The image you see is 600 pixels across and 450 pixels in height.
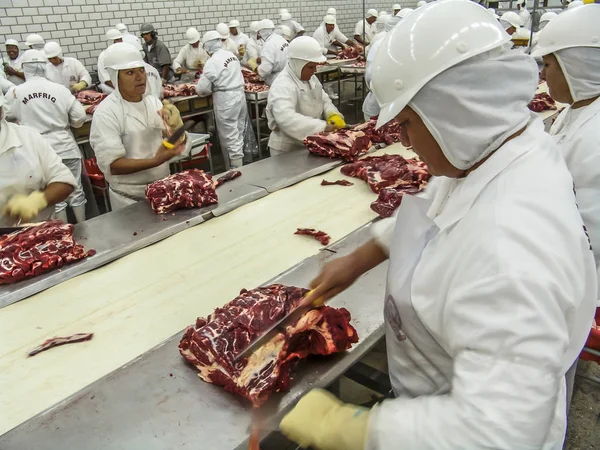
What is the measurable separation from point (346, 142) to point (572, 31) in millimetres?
2223

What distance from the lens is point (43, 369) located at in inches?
85.0

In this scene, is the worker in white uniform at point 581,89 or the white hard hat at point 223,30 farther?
the white hard hat at point 223,30

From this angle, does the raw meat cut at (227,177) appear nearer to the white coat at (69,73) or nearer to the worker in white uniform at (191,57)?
the white coat at (69,73)

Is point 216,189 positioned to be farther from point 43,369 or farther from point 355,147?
point 43,369

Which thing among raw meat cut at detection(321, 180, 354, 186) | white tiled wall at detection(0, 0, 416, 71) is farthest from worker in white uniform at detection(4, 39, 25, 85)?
raw meat cut at detection(321, 180, 354, 186)

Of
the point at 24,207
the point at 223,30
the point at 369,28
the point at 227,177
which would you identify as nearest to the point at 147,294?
the point at 24,207

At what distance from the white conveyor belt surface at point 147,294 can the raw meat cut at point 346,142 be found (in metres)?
0.98

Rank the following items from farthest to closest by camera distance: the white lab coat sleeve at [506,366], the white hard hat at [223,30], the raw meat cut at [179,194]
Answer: the white hard hat at [223,30], the raw meat cut at [179,194], the white lab coat sleeve at [506,366]

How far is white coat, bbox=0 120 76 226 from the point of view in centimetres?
347

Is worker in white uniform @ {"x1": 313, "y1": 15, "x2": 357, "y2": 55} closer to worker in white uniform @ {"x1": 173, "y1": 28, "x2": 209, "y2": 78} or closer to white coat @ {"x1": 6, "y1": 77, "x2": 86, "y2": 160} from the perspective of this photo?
worker in white uniform @ {"x1": 173, "y1": 28, "x2": 209, "y2": 78}

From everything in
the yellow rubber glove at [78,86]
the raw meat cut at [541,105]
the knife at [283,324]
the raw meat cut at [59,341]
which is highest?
the yellow rubber glove at [78,86]

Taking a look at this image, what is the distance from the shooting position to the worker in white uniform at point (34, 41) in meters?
9.33

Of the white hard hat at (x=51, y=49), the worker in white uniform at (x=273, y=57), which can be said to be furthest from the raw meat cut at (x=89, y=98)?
the worker in white uniform at (x=273, y=57)

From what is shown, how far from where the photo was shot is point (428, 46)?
51.8 inches
